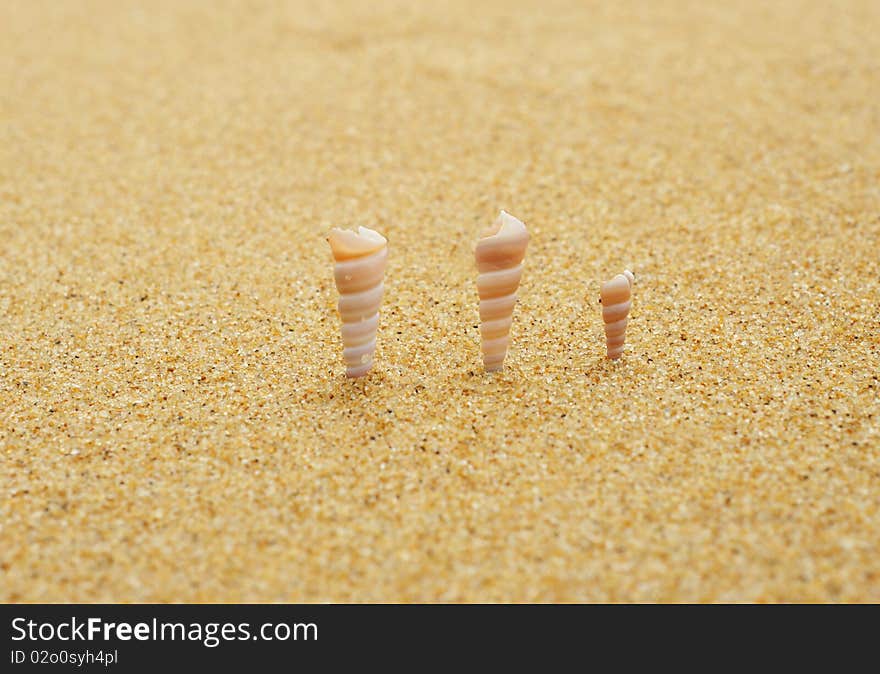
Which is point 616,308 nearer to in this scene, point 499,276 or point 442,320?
point 499,276

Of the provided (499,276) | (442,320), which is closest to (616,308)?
(499,276)

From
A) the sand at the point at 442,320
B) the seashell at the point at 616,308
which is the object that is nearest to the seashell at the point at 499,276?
the sand at the point at 442,320

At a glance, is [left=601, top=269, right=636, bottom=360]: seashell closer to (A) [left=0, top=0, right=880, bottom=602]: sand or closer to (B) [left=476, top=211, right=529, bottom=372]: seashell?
(A) [left=0, top=0, right=880, bottom=602]: sand

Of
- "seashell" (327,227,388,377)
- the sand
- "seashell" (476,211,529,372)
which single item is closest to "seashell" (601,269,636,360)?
the sand

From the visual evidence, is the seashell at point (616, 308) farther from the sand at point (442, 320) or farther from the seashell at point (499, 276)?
the seashell at point (499, 276)

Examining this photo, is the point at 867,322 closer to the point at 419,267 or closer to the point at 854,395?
the point at 854,395

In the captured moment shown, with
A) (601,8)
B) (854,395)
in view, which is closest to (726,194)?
(854,395)

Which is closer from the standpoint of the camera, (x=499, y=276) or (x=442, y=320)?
(x=499, y=276)
